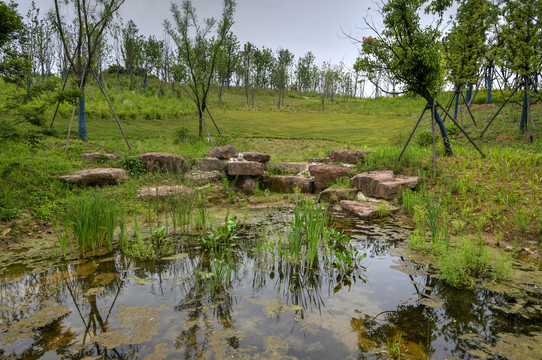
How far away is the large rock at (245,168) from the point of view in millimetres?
9703

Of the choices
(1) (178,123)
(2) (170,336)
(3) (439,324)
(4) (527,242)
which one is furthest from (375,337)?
(1) (178,123)

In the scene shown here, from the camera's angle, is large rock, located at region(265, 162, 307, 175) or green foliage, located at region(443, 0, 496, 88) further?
green foliage, located at region(443, 0, 496, 88)

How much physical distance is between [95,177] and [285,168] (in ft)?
18.2

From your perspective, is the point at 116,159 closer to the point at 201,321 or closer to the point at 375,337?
the point at 201,321

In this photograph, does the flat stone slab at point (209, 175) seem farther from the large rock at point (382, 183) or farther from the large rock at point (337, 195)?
the large rock at point (382, 183)

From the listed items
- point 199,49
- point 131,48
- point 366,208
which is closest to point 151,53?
point 131,48

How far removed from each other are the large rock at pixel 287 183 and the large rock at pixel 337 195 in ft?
3.06

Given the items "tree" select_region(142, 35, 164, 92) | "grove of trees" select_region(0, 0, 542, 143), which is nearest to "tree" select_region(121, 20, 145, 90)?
"tree" select_region(142, 35, 164, 92)

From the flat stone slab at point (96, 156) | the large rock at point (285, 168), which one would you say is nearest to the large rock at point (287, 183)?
the large rock at point (285, 168)

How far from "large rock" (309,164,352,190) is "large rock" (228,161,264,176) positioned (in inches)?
70.6

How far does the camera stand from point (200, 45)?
15852 millimetres

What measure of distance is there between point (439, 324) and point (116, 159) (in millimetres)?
10192

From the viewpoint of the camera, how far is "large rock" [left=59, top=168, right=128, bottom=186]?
25.7 feet

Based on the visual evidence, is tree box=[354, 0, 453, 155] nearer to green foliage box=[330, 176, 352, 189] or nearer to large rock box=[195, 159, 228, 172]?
green foliage box=[330, 176, 352, 189]
